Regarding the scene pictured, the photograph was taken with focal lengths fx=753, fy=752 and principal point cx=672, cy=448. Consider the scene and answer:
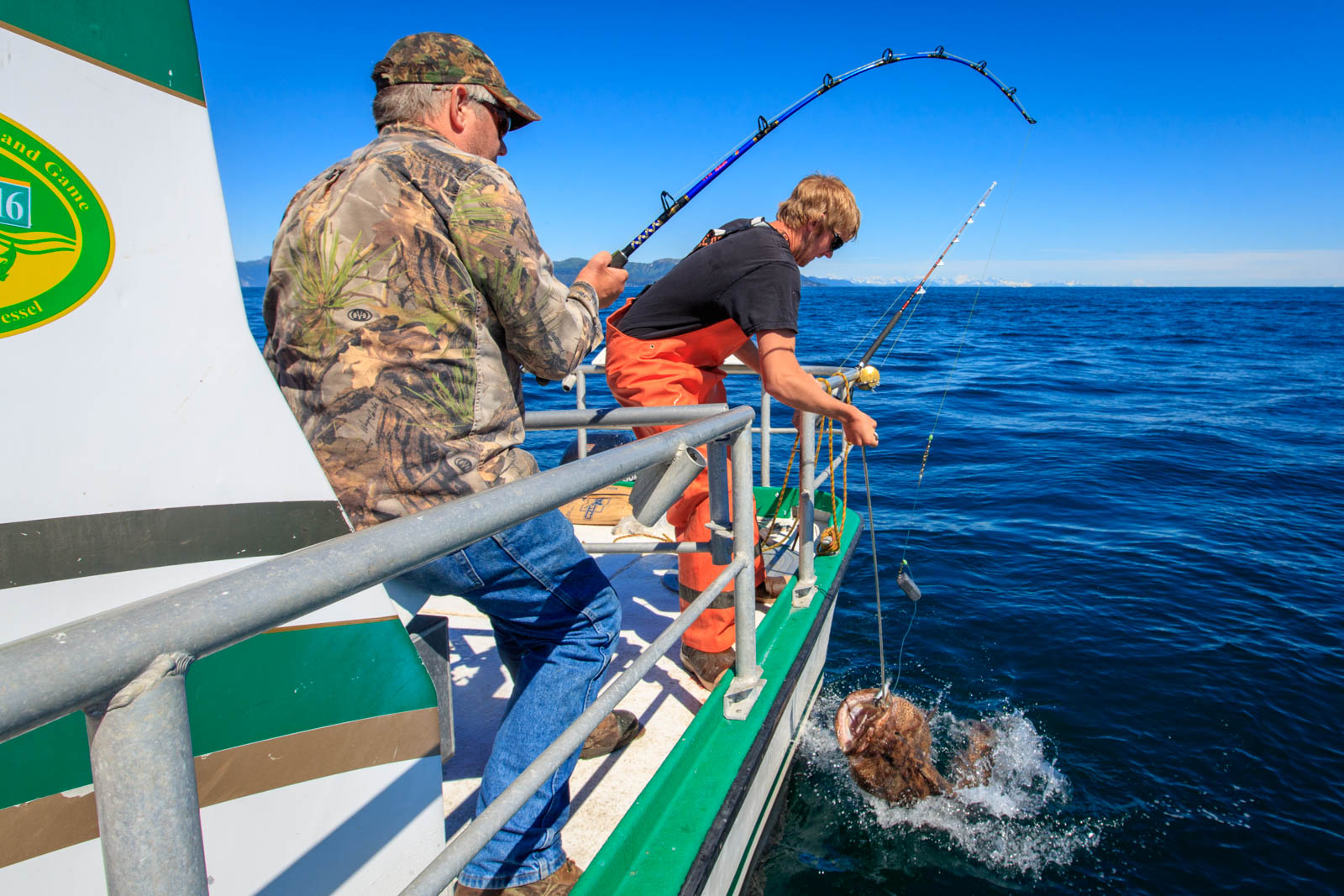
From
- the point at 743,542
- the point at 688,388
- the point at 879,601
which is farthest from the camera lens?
the point at 879,601

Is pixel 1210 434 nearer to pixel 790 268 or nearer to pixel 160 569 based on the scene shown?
pixel 790 268

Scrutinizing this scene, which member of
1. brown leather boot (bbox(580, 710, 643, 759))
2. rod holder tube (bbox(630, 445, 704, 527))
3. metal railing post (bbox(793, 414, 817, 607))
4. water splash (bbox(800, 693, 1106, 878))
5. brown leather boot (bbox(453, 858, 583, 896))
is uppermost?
rod holder tube (bbox(630, 445, 704, 527))

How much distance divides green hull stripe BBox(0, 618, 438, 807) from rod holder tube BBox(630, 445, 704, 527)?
1.91ft

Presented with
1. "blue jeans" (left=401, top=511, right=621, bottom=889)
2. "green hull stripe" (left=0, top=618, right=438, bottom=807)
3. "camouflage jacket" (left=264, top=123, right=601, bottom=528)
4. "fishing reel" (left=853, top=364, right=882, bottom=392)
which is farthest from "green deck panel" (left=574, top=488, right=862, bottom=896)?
"fishing reel" (left=853, top=364, right=882, bottom=392)

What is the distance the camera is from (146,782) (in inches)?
24.0

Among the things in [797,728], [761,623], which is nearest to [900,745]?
[797,728]

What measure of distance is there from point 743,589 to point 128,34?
6.00 ft

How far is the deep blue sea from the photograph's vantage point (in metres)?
3.43

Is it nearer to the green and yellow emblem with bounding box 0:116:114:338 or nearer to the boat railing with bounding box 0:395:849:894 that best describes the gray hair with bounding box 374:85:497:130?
the green and yellow emblem with bounding box 0:116:114:338

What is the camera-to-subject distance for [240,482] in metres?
1.14

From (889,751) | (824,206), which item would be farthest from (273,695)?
(889,751)

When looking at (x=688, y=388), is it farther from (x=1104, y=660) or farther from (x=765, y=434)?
(x=1104, y=660)

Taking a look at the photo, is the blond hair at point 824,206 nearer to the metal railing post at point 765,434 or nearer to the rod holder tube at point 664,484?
the metal railing post at point 765,434

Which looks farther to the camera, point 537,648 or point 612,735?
point 612,735
